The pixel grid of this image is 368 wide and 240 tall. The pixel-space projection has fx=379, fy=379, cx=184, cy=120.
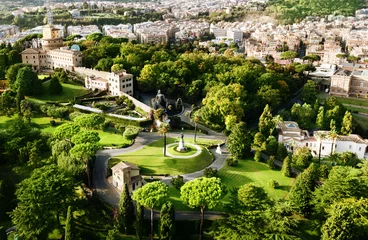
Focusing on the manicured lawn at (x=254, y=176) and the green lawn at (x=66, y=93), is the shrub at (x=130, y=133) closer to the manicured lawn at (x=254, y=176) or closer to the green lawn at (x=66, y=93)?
the manicured lawn at (x=254, y=176)

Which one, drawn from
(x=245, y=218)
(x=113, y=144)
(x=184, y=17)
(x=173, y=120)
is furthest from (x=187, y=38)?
(x=245, y=218)

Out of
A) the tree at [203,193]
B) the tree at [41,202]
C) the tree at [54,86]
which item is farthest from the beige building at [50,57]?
the tree at [203,193]

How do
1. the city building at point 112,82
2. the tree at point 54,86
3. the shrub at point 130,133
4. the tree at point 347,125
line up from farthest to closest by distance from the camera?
the city building at point 112,82, the tree at point 54,86, the tree at point 347,125, the shrub at point 130,133

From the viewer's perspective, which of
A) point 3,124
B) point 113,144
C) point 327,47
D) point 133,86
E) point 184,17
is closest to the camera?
point 113,144

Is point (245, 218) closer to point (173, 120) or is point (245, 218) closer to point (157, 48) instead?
point (173, 120)

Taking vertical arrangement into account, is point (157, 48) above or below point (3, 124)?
above

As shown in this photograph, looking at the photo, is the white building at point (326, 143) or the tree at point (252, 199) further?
the white building at point (326, 143)
